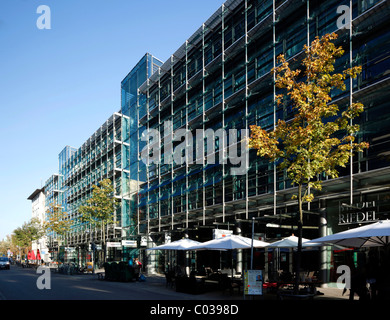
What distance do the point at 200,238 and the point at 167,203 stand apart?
586 centimetres

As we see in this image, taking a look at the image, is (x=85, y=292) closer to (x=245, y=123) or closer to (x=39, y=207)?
(x=245, y=123)

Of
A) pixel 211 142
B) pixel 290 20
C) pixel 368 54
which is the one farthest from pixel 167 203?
pixel 368 54

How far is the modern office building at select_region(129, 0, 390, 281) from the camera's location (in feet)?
61.2

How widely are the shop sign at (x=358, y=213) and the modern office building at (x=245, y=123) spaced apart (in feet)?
0.16

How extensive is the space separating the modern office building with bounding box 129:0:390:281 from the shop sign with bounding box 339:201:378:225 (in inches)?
1.9

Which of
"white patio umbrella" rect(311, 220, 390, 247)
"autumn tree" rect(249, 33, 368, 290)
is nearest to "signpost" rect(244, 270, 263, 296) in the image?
"autumn tree" rect(249, 33, 368, 290)

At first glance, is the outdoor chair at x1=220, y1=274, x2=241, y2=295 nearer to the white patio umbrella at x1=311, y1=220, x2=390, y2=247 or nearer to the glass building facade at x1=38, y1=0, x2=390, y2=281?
the glass building facade at x1=38, y1=0, x2=390, y2=281

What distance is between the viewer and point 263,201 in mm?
24750

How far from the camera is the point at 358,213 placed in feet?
61.1

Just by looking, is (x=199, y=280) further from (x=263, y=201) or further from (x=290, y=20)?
(x=290, y=20)

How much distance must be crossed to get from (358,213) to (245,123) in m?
10.6

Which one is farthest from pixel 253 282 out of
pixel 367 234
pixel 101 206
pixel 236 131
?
pixel 101 206

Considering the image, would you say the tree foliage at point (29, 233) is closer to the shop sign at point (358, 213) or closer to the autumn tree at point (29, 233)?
the autumn tree at point (29, 233)

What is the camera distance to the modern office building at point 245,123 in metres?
18.7
